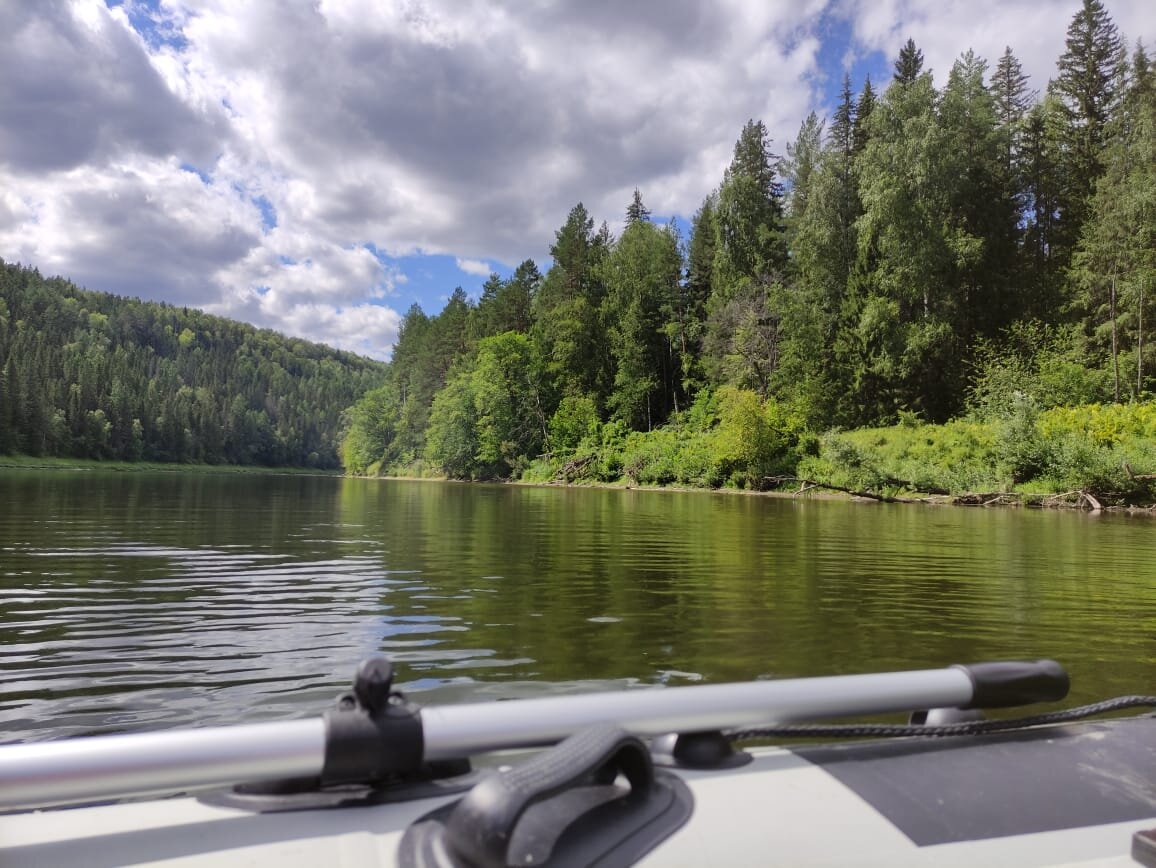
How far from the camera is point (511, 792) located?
1218 mm

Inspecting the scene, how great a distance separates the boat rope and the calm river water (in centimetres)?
255

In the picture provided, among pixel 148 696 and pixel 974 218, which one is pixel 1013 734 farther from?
pixel 974 218

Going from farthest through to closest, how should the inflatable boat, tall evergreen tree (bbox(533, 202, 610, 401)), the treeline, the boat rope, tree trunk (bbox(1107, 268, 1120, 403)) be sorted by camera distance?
tall evergreen tree (bbox(533, 202, 610, 401)) < the treeline < tree trunk (bbox(1107, 268, 1120, 403)) < the boat rope < the inflatable boat

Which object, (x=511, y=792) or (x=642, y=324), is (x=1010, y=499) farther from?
(x=642, y=324)

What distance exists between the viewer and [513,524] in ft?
52.2

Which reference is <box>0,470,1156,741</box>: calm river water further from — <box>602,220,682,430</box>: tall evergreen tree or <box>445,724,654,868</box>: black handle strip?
<box>602,220,682,430</box>: tall evergreen tree

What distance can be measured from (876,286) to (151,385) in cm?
11201

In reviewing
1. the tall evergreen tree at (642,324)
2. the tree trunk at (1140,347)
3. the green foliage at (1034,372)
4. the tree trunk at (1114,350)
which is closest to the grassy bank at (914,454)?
the green foliage at (1034,372)

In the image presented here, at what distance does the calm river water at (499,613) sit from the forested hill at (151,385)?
94.0 m

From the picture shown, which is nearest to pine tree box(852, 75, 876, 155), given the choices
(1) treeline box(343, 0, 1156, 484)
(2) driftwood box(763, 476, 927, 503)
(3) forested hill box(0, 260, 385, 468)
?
(1) treeline box(343, 0, 1156, 484)

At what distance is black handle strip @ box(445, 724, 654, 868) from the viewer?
3.85 ft

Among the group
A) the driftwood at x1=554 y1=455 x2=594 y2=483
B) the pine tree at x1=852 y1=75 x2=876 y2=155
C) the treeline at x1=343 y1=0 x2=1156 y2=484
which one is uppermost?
the pine tree at x1=852 y1=75 x2=876 y2=155

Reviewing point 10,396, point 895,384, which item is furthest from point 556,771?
point 10,396

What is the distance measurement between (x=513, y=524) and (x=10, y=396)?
94.1 meters
